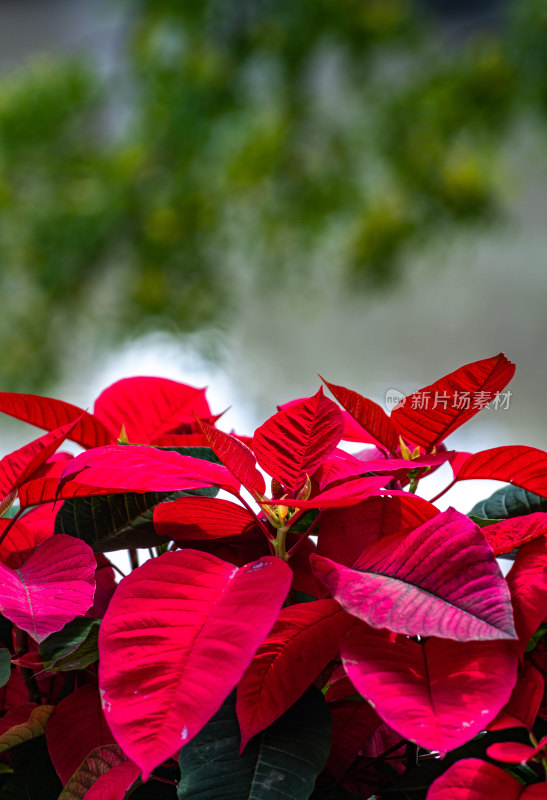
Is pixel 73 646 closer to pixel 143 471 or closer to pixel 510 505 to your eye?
pixel 143 471

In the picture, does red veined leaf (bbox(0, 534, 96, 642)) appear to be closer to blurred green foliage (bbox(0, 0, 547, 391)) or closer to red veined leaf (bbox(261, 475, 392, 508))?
red veined leaf (bbox(261, 475, 392, 508))

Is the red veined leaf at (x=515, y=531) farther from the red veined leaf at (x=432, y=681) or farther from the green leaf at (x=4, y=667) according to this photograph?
the green leaf at (x=4, y=667)

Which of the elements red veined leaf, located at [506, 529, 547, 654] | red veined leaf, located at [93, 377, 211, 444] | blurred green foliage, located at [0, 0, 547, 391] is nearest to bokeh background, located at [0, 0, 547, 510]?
blurred green foliage, located at [0, 0, 547, 391]

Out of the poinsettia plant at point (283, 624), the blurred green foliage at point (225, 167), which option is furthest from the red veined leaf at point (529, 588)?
the blurred green foliage at point (225, 167)

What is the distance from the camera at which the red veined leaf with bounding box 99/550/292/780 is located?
169mm

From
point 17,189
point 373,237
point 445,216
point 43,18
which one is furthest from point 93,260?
point 43,18

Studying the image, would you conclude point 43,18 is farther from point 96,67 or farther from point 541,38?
point 541,38

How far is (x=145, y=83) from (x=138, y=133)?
0.20 m

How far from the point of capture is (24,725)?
0.22 metres

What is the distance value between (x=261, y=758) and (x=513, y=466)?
0.38ft

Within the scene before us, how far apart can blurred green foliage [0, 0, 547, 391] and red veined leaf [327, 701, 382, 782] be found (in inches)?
108

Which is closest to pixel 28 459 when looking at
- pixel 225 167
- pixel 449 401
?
pixel 449 401

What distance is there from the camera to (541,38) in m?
2.96

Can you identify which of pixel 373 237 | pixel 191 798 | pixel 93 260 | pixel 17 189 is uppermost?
pixel 17 189
